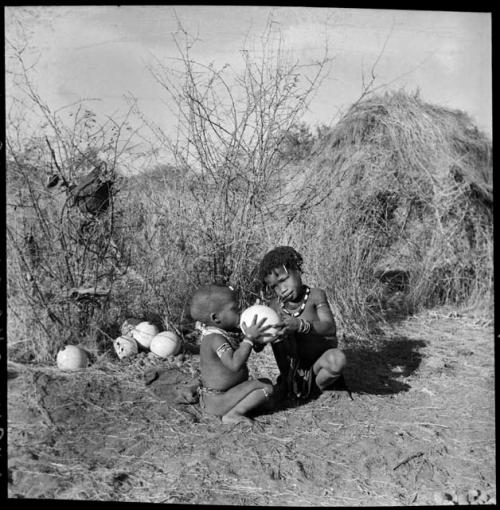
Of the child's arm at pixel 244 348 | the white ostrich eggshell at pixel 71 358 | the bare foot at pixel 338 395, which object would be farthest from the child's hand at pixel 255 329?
the white ostrich eggshell at pixel 71 358

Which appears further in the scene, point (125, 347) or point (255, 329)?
point (125, 347)

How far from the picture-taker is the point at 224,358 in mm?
3525

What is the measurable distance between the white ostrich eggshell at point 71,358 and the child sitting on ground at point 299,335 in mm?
1432

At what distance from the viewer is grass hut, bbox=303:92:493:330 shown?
6281 mm

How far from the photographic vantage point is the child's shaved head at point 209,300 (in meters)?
3.60

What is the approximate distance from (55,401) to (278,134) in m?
2.94

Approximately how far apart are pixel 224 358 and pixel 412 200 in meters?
4.02

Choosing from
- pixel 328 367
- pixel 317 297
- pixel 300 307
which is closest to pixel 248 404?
pixel 328 367

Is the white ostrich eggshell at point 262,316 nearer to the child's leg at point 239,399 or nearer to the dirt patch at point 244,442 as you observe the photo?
the child's leg at point 239,399

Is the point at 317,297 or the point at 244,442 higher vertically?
the point at 317,297

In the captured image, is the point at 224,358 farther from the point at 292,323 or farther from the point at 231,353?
the point at 292,323

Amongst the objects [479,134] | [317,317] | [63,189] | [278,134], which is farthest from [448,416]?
[479,134]

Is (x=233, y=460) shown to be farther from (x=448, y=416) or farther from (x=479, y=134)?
(x=479, y=134)

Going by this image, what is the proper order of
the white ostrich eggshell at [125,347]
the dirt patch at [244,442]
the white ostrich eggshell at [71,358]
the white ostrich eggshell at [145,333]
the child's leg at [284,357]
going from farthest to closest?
the white ostrich eggshell at [145,333] → the white ostrich eggshell at [125,347] → the white ostrich eggshell at [71,358] → the child's leg at [284,357] → the dirt patch at [244,442]
